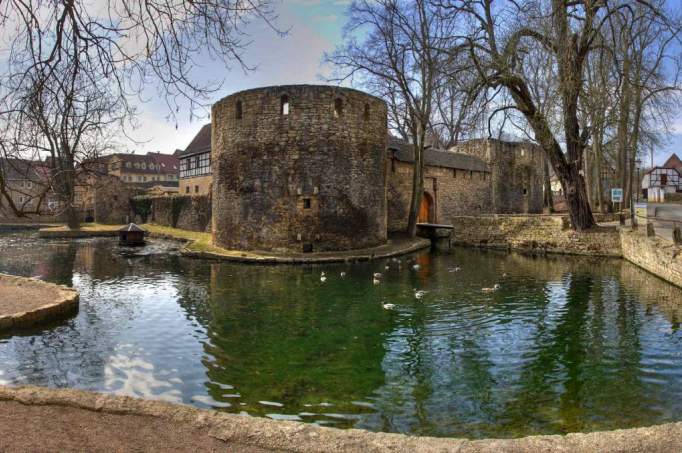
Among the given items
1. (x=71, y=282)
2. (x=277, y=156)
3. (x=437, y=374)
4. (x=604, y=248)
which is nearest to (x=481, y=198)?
(x=604, y=248)

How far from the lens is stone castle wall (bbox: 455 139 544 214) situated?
35.1 m

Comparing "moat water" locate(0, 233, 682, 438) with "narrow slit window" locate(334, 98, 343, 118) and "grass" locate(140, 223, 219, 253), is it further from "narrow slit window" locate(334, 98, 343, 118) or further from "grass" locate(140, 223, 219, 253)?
"narrow slit window" locate(334, 98, 343, 118)

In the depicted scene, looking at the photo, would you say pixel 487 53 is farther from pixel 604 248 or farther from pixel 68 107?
pixel 68 107

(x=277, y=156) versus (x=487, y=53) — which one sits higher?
(x=487, y=53)

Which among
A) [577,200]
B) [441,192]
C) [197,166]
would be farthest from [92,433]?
[197,166]

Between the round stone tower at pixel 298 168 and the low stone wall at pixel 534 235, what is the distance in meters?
6.93

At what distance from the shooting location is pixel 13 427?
3.93 m

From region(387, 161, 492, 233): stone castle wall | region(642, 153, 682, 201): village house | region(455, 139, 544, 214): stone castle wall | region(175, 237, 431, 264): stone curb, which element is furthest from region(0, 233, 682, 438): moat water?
region(642, 153, 682, 201): village house

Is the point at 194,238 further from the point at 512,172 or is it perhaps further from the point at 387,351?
the point at 512,172

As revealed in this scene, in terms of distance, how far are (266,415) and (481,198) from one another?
101ft

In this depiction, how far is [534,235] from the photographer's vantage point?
21438 mm

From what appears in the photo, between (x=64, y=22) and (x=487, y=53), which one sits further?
(x=487, y=53)

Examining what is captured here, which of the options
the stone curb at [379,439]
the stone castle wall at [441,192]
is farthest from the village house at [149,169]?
the stone curb at [379,439]

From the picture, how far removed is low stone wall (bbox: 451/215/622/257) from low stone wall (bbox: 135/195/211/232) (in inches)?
581
